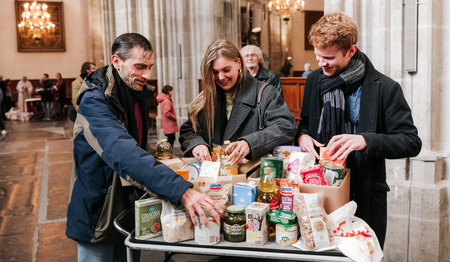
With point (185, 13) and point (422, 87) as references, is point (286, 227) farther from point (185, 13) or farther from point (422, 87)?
point (185, 13)

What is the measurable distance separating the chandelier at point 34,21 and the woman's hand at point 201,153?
2056 centimetres

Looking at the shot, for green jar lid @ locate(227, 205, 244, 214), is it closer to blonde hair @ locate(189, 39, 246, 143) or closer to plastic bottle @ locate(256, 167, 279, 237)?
plastic bottle @ locate(256, 167, 279, 237)

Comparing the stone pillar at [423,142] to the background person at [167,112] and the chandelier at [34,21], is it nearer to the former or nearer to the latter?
the background person at [167,112]

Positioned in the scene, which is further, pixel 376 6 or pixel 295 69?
pixel 295 69

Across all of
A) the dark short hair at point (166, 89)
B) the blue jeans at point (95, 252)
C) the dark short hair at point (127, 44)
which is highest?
the dark short hair at point (127, 44)

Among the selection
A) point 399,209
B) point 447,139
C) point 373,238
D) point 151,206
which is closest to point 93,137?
point 151,206

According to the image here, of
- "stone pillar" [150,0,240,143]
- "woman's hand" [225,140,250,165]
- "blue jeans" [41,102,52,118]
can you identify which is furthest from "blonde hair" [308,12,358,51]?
"blue jeans" [41,102,52,118]

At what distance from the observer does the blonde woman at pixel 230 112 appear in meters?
2.35

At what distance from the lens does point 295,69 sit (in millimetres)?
19891

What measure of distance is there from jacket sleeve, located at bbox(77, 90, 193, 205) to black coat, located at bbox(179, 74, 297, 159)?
62cm

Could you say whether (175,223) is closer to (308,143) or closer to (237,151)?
(237,151)

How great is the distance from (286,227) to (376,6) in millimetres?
2721

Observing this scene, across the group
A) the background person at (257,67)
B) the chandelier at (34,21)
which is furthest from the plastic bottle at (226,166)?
the chandelier at (34,21)

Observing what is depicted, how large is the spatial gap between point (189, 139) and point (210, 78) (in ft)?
1.27
